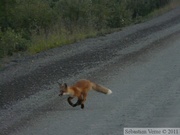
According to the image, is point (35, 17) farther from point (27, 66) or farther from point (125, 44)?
point (27, 66)

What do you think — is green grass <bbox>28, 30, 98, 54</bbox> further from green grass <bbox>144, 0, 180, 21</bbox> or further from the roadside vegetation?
green grass <bbox>144, 0, 180, 21</bbox>

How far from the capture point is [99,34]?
80.0 ft

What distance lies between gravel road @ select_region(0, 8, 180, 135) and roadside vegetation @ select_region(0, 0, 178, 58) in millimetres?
1425

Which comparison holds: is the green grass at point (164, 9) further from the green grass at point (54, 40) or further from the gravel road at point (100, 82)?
the gravel road at point (100, 82)

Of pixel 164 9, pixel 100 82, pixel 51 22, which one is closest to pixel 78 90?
pixel 100 82

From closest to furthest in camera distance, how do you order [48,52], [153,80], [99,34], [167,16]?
[153,80] → [48,52] → [99,34] → [167,16]

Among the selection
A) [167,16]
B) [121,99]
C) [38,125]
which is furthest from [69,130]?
[167,16]

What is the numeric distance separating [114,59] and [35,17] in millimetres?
7991

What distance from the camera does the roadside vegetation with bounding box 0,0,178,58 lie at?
71.3ft

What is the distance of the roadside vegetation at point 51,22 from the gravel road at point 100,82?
1.42 metres

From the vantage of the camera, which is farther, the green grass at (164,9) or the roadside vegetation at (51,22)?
the green grass at (164,9)

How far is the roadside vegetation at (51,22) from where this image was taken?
2172 centimetres

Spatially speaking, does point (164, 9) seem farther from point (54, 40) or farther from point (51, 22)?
point (54, 40)

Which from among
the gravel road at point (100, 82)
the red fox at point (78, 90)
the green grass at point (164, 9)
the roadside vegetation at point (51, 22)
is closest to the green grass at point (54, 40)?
the roadside vegetation at point (51, 22)
